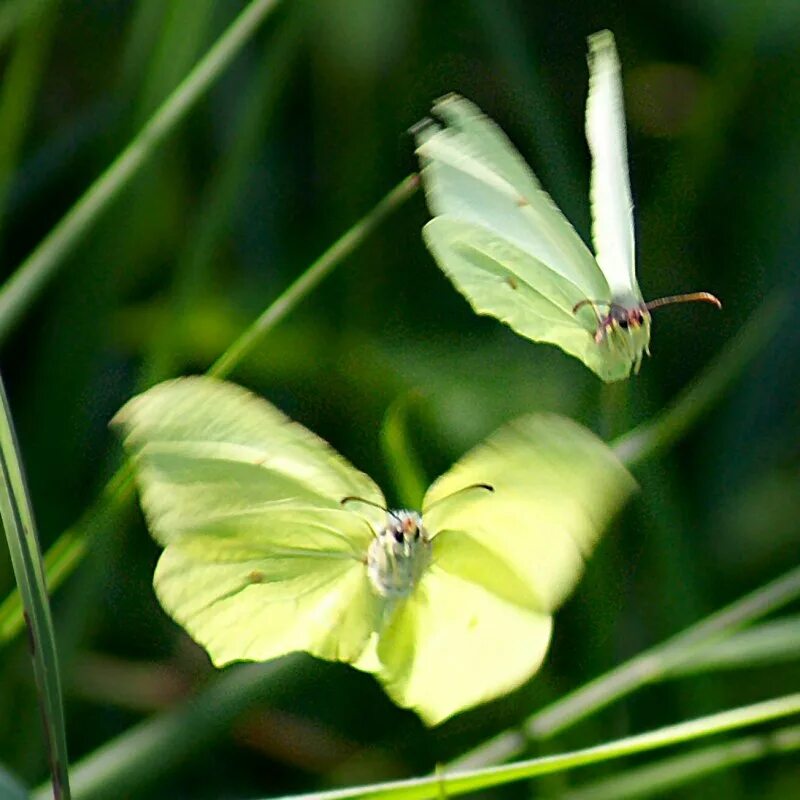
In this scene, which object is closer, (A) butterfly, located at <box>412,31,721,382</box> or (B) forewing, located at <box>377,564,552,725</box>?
(B) forewing, located at <box>377,564,552,725</box>

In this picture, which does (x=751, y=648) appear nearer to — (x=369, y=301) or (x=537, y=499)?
(x=537, y=499)

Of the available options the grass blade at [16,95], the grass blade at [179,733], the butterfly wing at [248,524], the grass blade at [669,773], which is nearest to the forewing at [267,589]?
the butterfly wing at [248,524]

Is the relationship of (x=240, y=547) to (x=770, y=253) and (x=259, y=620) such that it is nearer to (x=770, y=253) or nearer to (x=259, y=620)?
(x=259, y=620)

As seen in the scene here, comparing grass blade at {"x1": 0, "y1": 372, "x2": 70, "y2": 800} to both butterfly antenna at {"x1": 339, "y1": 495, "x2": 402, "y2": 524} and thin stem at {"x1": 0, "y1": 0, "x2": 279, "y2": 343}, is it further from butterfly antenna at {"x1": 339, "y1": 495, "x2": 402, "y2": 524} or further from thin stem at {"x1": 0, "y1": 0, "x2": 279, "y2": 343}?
thin stem at {"x1": 0, "y1": 0, "x2": 279, "y2": 343}

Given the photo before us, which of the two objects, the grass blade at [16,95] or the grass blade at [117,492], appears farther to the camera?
the grass blade at [16,95]

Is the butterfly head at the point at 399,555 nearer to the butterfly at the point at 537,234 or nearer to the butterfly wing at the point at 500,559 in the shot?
the butterfly wing at the point at 500,559

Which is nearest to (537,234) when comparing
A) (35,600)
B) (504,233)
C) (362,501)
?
(504,233)

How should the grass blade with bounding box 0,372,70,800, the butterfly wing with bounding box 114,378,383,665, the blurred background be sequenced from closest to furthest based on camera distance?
→ the grass blade with bounding box 0,372,70,800
the butterfly wing with bounding box 114,378,383,665
the blurred background

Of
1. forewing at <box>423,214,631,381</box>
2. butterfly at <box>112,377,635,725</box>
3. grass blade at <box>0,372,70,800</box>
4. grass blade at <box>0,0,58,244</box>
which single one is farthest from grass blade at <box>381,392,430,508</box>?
grass blade at <box>0,0,58,244</box>
